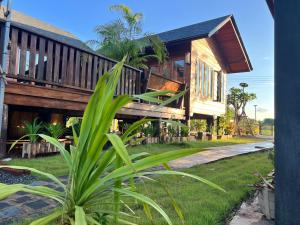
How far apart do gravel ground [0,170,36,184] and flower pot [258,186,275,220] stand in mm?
2631

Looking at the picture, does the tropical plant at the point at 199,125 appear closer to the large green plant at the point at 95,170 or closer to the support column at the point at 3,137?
the support column at the point at 3,137

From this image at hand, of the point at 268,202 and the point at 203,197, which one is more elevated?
the point at 268,202

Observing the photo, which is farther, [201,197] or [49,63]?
[49,63]

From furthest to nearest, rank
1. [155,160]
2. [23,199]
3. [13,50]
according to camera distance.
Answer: [13,50]
[23,199]
[155,160]

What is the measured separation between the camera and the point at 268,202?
2635 millimetres

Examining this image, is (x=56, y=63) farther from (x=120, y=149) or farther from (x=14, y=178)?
(x=120, y=149)

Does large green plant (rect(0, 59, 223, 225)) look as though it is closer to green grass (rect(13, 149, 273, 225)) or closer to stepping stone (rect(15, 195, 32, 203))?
green grass (rect(13, 149, 273, 225))

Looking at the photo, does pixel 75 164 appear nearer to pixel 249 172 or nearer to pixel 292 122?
pixel 292 122

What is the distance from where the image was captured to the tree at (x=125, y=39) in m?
11.5

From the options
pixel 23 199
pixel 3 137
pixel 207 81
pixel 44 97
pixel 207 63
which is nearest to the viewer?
pixel 23 199

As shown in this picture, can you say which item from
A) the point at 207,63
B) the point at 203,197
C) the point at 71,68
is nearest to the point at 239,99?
the point at 207,63

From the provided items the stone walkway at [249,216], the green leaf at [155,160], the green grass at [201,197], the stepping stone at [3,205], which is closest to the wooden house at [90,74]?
the green leaf at [155,160]

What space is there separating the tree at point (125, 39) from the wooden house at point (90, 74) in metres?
0.99

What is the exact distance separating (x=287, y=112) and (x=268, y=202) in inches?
50.0
